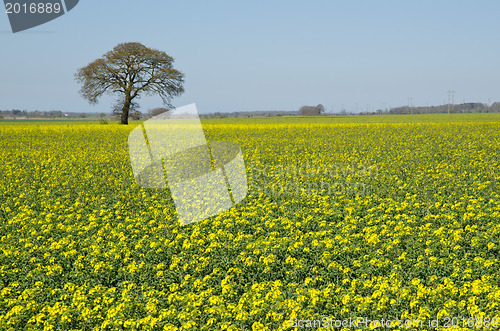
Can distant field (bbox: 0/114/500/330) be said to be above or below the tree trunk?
below

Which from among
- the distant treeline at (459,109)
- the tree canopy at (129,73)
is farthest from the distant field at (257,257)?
the distant treeline at (459,109)

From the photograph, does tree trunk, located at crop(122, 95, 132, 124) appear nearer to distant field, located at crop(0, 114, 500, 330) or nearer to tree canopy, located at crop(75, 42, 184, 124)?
tree canopy, located at crop(75, 42, 184, 124)

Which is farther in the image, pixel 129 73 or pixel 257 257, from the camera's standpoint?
pixel 129 73

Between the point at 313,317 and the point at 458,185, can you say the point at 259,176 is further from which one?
the point at 313,317

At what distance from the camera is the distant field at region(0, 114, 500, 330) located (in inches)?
260

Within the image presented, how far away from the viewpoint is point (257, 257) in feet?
29.5

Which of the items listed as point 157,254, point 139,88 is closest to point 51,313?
point 157,254

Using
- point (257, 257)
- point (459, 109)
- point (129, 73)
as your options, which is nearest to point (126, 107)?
point (129, 73)

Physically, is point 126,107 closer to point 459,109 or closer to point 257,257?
point 257,257

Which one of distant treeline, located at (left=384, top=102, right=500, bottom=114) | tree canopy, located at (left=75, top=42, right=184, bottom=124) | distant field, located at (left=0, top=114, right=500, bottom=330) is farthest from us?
distant treeline, located at (left=384, top=102, right=500, bottom=114)

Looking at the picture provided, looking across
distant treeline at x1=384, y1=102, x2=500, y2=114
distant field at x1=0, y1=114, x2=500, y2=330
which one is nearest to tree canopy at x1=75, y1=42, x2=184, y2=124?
distant field at x1=0, y1=114, x2=500, y2=330

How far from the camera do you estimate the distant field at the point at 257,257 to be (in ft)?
21.7

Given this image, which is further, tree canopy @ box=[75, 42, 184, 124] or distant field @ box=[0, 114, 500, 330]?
tree canopy @ box=[75, 42, 184, 124]

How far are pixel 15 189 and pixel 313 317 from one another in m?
14.1
